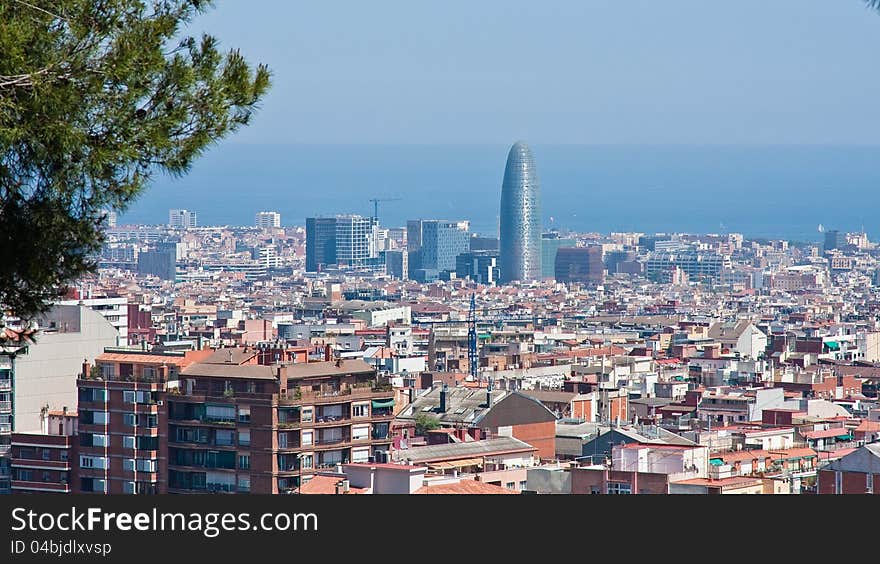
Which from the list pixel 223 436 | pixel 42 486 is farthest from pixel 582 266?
pixel 223 436

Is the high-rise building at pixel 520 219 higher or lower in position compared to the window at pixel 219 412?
higher

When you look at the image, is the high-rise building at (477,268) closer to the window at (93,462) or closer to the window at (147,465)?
the window at (93,462)

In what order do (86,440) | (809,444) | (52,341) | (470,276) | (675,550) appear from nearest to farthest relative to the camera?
1. (675,550)
2. (86,440)
3. (809,444)
4. (52,341)
5. (470,276)

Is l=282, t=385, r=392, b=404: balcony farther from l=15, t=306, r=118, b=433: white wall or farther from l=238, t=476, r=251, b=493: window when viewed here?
l=15, t=306, r=118, b=433: white wall

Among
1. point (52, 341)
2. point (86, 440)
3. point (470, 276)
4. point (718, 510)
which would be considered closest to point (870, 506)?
point (718, 510)

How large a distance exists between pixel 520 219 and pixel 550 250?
2.97m

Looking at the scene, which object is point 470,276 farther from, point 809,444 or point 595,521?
point 595,521

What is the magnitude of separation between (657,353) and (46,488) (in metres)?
30.5

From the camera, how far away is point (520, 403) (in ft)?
84.2

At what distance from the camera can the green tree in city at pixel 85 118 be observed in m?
5.50

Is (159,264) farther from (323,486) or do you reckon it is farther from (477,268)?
(323,486)

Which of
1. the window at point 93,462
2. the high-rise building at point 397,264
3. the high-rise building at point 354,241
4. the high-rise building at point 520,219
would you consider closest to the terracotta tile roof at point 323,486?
the window at point 93,462

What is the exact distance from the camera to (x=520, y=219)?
132m

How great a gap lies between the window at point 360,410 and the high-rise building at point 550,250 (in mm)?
107380
